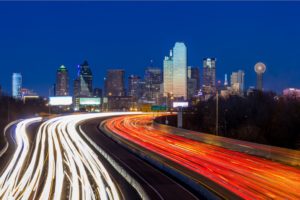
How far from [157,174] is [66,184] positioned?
22.8 feet

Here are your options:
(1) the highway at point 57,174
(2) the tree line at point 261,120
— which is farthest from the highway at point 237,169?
(2) the tree line at point 261,120

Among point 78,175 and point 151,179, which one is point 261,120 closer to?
point 151,179

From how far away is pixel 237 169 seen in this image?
32.8 meters

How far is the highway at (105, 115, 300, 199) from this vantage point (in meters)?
24.8

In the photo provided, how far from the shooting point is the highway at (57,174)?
2444cm

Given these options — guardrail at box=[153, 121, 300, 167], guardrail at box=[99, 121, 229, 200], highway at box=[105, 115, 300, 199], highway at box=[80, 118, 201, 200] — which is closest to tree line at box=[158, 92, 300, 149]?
guardrail at box=[153, 121, 300, 167]

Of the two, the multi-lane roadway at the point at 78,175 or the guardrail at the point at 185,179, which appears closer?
the guardrail at the point at 185,179

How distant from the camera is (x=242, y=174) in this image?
30.6 metres

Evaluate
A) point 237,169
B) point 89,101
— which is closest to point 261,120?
point 237,169

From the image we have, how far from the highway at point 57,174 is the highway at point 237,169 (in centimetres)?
547

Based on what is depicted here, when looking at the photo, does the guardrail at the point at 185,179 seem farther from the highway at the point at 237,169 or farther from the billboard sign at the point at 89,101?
the billboard sign at the point at 89,101

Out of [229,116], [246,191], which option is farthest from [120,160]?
[229,116]

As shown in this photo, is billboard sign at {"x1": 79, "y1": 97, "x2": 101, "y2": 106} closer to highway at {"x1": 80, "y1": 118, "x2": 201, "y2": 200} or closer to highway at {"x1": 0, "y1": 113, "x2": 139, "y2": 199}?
highway at {"x1": 0, "y1": 113, "x2": 139, "y2": 199}

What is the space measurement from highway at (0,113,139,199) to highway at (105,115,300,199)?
215 inches
